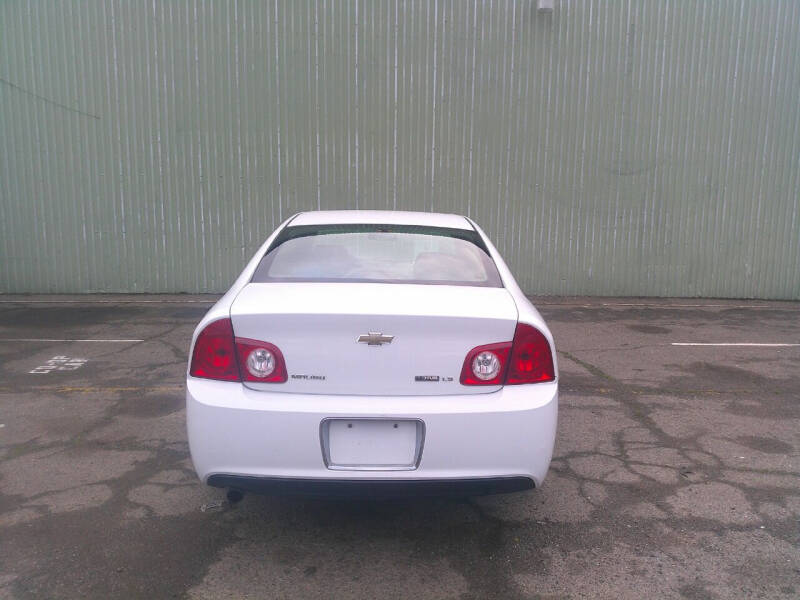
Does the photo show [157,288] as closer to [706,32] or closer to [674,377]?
[674,377]

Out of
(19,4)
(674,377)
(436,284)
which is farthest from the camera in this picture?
(19,4)

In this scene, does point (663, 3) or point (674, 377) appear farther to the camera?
point (663, 3)

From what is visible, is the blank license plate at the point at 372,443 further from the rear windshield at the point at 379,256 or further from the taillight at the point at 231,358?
the rear windshield at the point at 379,256

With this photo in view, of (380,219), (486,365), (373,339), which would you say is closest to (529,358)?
(486,365)

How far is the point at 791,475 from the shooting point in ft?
13.5

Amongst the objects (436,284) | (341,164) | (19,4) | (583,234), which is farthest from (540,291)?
(19,4)

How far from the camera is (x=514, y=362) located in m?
Result: 3.01

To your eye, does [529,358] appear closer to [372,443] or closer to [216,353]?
[372,443]

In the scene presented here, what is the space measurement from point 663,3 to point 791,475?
9.48m

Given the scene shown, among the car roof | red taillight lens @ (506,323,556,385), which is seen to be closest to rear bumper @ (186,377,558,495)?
red taillight lens @ (506,323,556,385)

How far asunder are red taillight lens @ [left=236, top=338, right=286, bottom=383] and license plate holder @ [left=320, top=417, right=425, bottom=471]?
316 mm

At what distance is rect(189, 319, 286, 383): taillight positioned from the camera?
294 centimetres

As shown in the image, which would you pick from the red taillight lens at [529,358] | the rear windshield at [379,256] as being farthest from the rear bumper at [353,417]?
the rear windshield at [379,256]

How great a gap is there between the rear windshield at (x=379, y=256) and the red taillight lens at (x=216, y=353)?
19.9 inches
